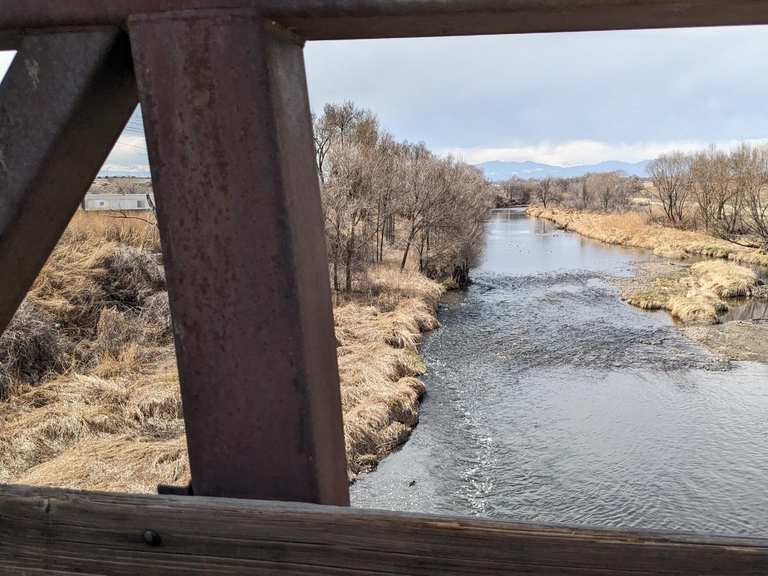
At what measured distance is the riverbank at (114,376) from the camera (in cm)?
881

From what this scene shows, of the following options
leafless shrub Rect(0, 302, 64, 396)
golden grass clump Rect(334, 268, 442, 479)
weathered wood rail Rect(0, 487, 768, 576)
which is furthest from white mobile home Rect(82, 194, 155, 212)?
weathered wood rail Rect(0, 487, 768, 576)

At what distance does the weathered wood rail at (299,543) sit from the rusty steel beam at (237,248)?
0.09m

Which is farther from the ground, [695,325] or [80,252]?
[80,252]

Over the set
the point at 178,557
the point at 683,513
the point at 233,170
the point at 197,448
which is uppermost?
the point at 233,170

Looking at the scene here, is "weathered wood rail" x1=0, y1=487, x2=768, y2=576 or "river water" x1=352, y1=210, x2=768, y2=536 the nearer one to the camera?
"weathered wood rail" x1=0, y1=487, x2=768, y2=576

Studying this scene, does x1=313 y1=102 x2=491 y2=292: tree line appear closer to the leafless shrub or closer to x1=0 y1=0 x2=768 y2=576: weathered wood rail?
the leafless shrub

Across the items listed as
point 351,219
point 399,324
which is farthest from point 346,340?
point 351,219

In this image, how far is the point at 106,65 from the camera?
2.95 ft

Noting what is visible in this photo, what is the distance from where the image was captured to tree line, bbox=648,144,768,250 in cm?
3500

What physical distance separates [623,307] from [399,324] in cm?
910

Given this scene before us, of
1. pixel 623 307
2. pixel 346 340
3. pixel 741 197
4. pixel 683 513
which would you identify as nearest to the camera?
pixel 683 513

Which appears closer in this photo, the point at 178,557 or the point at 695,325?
the point at 178,557

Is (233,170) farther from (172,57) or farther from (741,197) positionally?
(741,197)

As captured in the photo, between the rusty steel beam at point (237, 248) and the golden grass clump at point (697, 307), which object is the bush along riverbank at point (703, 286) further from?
the rusty steel beam at point (237, 248)
